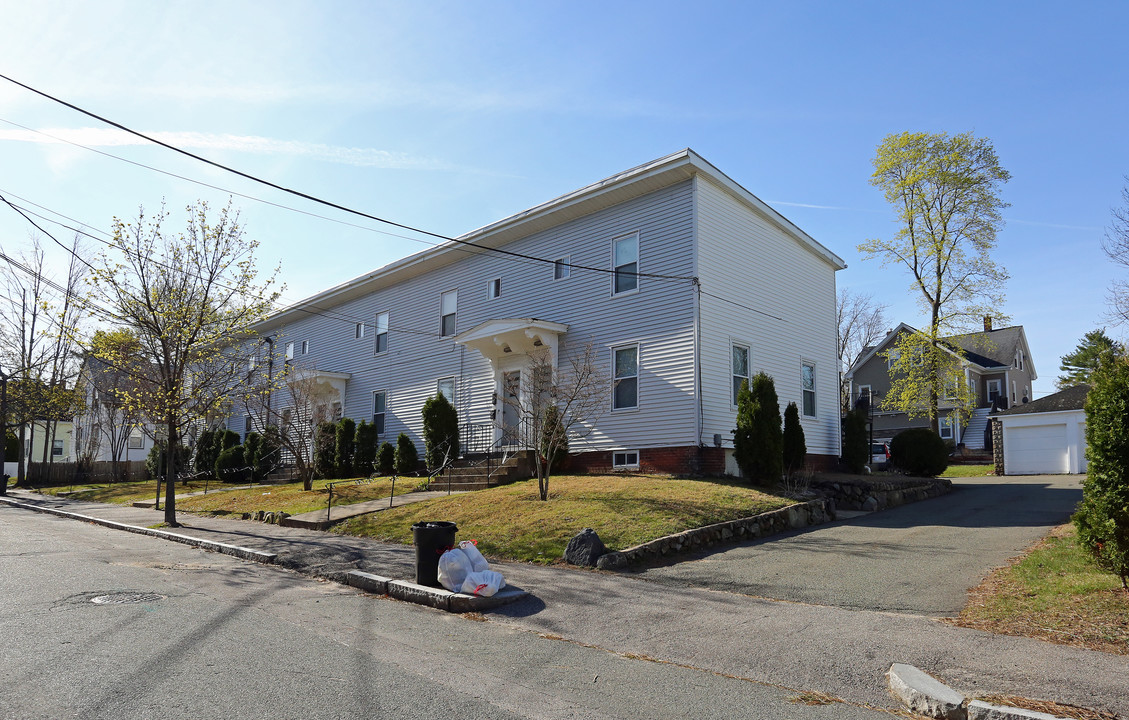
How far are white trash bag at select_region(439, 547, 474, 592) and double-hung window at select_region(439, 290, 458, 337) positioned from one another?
15.3 m

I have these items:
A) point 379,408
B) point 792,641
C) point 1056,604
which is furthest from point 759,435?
point 379,408

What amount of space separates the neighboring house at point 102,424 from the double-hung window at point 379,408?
15313 millimetres

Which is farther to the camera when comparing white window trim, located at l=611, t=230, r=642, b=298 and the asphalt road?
white window trim, located at l=611, t=230, r=642, b=298

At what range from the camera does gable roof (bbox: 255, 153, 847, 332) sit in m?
17.1

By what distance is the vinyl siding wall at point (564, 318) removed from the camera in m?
17.1

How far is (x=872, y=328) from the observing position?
166ft

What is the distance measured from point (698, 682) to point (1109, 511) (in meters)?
4.79

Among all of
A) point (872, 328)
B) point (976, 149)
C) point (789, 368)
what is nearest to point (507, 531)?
point (789, 368)

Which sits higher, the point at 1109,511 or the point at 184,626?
the point at 1109,511

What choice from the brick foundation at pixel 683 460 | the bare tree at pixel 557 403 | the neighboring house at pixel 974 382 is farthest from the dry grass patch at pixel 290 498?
the neighboring house at pixel 974 382

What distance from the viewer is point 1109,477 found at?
7.27m

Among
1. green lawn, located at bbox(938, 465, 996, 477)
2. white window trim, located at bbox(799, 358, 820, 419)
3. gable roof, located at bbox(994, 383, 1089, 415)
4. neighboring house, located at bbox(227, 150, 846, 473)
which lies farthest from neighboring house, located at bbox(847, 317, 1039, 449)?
neighboring house, located at bbox(227, 150, 846, 473)

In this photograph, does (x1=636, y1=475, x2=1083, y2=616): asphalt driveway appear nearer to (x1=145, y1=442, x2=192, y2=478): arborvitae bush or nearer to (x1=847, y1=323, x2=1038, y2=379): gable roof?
(x1=145, y1=442, x2=192, y2=478): arborvitae bush

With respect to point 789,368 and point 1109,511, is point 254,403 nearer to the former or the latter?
point 789,368
